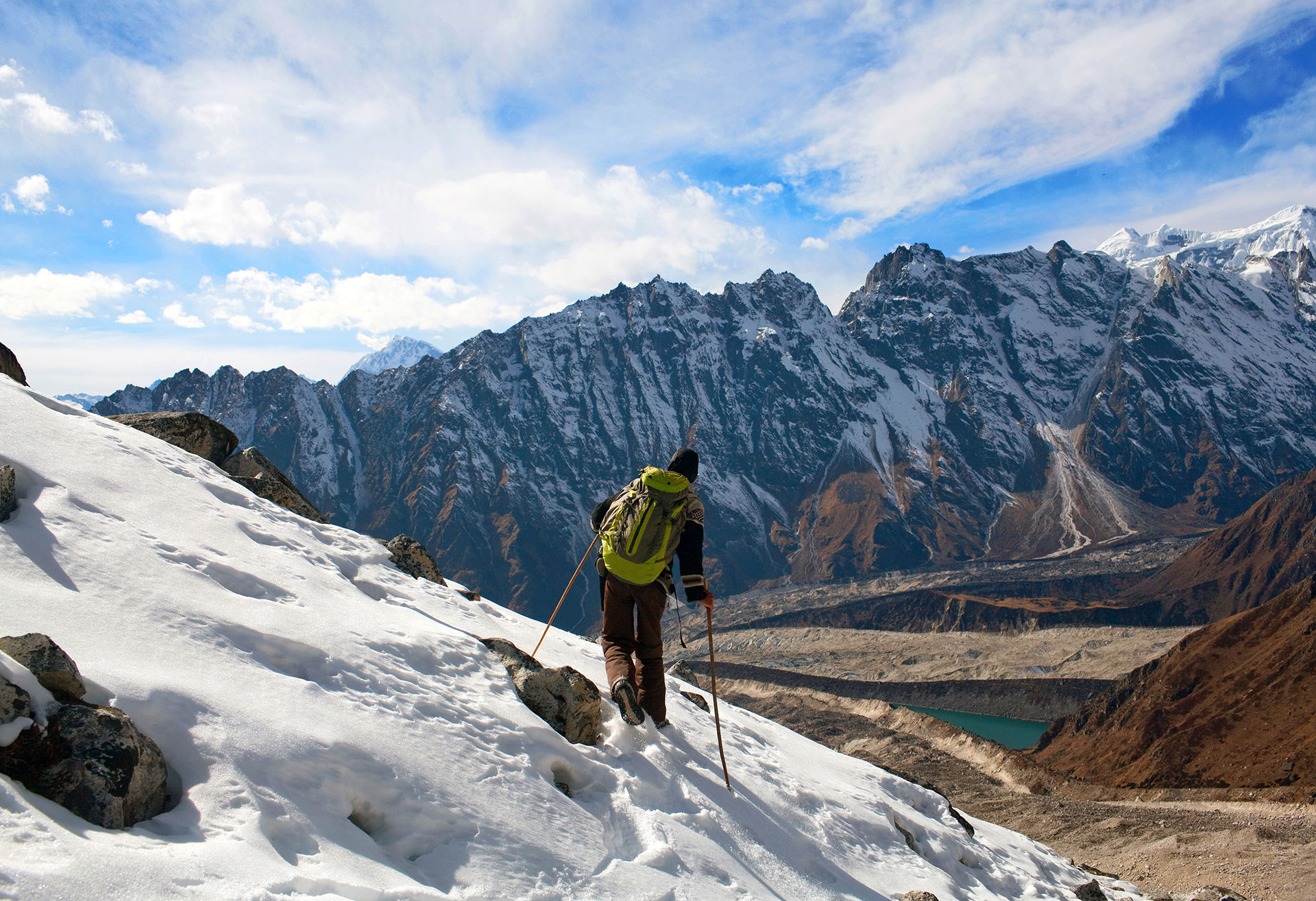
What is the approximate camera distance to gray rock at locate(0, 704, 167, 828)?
4.29m

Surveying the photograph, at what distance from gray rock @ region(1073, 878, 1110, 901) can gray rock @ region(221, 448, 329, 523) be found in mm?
13928

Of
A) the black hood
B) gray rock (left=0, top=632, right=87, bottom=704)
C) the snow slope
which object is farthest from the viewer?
the black hood

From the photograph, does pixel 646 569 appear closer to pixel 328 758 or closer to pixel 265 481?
pixel 328 758

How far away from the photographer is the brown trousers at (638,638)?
9203mm

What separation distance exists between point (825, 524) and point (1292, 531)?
320ft

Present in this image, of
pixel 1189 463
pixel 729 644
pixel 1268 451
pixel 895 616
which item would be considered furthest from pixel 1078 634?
pixel 1268 451

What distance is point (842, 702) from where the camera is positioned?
79188 mm

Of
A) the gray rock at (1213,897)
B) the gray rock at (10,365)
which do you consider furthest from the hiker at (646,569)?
the gray rock at (10,365)

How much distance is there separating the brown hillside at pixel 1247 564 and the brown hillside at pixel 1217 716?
67430mm

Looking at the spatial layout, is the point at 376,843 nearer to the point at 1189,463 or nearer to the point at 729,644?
the point at 729,644

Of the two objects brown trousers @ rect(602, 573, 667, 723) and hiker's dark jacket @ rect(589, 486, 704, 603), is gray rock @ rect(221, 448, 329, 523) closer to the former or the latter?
brown trousers @ rect(602, 573, 667, 723)

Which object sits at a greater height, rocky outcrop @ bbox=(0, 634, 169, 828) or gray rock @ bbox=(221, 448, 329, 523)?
gray rock @ bbox=(221, 448, 329, 523)

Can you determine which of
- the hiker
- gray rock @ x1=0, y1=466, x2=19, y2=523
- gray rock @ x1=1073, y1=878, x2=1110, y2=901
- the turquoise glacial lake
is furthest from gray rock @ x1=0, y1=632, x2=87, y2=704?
the turquoise glacial lake

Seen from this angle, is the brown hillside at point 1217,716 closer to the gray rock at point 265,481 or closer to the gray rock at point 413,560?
the gray rock at point 413,560
